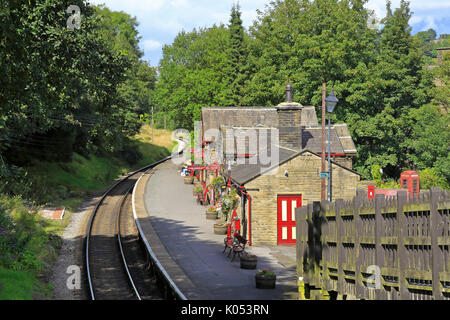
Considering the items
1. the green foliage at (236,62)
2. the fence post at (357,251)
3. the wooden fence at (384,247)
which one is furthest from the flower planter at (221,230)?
the green foliage at (236,62)

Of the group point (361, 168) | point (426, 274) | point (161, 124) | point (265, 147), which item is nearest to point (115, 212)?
point (265, 147)

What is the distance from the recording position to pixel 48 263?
1992cm

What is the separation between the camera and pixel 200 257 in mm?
20469

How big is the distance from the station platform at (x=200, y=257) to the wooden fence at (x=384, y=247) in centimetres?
447

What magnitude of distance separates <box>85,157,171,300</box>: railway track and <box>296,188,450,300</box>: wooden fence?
790 cm

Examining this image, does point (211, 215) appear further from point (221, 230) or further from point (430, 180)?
point (430, 180)

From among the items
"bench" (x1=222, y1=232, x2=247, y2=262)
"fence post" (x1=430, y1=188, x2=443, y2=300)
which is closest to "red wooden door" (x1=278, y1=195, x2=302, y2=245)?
"bench" (x1=222, y1=232, x2=247, y2=262)

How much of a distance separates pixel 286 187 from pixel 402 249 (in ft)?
53.6

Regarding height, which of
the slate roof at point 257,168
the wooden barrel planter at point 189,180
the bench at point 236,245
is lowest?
the bench at point 236,245

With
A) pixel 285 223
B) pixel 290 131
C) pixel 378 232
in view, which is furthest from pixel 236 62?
pixel 378 232

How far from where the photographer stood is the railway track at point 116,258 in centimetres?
1750

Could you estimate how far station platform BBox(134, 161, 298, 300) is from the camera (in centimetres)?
1557

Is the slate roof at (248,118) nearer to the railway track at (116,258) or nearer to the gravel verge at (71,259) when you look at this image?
the railway track at (116,258)

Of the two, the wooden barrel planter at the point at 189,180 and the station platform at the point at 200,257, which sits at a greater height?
the wooden barrel planter at the point at 189,180
